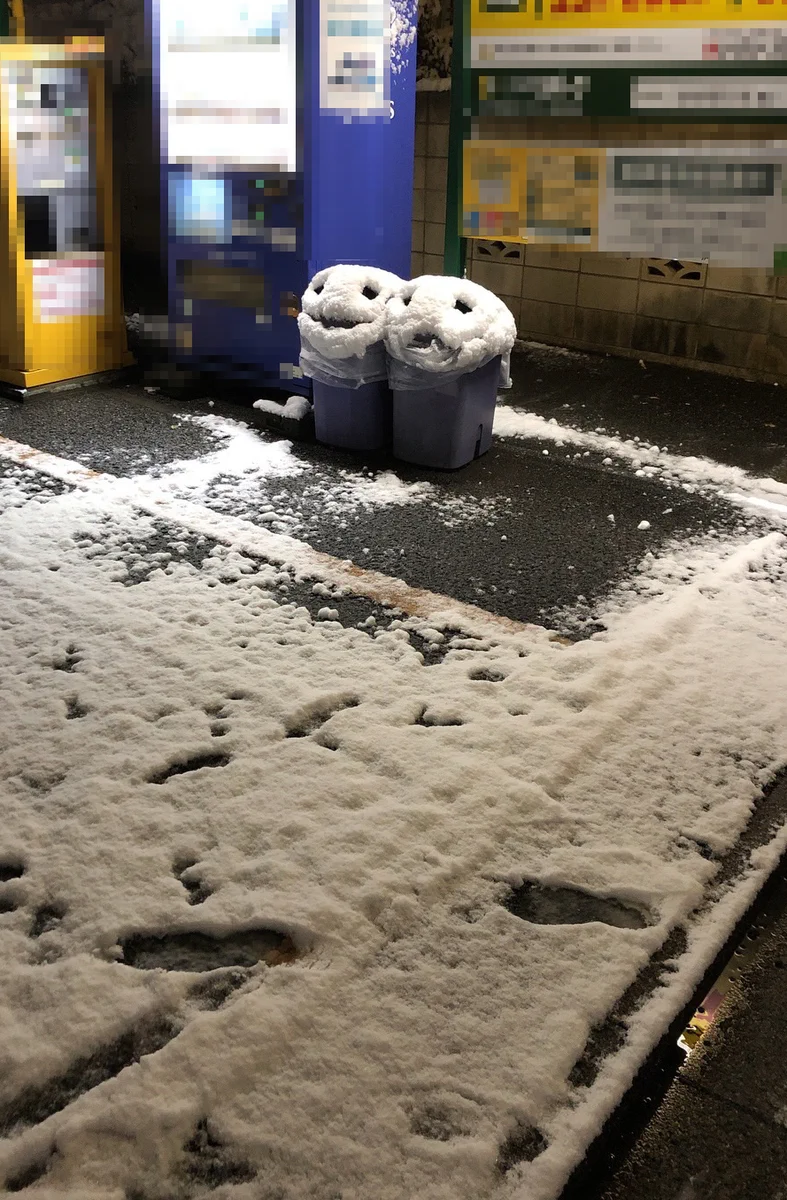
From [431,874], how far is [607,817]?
538 mm

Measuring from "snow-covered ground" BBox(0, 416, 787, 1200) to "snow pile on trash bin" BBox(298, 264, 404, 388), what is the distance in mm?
1432

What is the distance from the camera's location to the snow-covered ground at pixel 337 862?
1794mm

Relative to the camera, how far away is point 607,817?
8.57 ft

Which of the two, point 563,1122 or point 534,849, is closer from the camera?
point 563,1122

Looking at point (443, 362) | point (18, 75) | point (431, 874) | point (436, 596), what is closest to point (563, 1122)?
point (431, 874)

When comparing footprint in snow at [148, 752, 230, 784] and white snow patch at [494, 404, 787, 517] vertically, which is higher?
white snow patch at [494, 404, 787, 517]

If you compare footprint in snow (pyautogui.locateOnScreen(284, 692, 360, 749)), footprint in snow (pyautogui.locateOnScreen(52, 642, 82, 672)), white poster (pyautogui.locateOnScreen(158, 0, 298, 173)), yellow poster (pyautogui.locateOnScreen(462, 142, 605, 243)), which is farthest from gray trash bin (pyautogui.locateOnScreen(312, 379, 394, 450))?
yellow poster (pyautogui.locateOnScreen(462, 142, 605, 243))

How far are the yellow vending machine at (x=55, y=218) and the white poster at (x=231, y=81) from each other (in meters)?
0.57

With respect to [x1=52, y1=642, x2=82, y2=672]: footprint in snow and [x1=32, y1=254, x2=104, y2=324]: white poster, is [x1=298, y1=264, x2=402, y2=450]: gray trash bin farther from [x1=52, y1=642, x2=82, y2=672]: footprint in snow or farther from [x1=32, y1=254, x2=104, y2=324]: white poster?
[x1=52, y1=642, x2=82, y2=672]: footprint in snow

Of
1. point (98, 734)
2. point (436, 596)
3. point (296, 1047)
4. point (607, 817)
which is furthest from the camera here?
point (436, 596)

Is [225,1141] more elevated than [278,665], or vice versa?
[278,665]

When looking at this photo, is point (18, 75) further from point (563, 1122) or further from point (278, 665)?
point (563, 1122)

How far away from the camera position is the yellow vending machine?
18.0 feet

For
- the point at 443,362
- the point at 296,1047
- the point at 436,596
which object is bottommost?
the point at 296,1047
